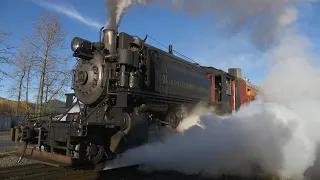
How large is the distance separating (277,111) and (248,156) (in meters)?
1.64

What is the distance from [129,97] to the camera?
26.9 ft

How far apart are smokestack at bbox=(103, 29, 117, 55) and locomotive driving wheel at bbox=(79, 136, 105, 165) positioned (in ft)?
9.16

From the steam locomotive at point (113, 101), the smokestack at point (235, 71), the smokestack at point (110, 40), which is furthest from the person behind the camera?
the smokestack at point (235, 71)

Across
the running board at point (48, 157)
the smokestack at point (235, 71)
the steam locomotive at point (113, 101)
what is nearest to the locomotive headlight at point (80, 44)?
the steam locomotive at point (113, 101)

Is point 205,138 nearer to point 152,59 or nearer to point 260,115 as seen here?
point 260,115

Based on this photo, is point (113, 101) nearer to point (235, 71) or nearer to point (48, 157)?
point (48, 157)

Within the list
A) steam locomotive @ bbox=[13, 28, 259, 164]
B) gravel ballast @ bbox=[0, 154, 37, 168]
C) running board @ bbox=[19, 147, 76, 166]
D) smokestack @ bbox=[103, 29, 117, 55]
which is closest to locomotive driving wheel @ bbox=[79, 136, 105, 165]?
steam locomotive @ bbox=[13, 28, 259, 164]

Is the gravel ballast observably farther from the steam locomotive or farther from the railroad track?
the railroad track

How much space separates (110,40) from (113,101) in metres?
1.91

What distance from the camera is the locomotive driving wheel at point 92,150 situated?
24.1 ft

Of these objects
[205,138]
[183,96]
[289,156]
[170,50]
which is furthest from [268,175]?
[170,50]

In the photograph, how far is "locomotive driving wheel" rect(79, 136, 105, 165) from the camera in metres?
7.36

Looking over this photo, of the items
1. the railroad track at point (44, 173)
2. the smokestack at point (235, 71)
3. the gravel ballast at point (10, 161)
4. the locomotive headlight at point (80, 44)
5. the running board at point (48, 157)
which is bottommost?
the gravel ballast at point (10, 161)

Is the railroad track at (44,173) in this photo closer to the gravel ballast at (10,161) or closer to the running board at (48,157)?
the running board at (48,157)
